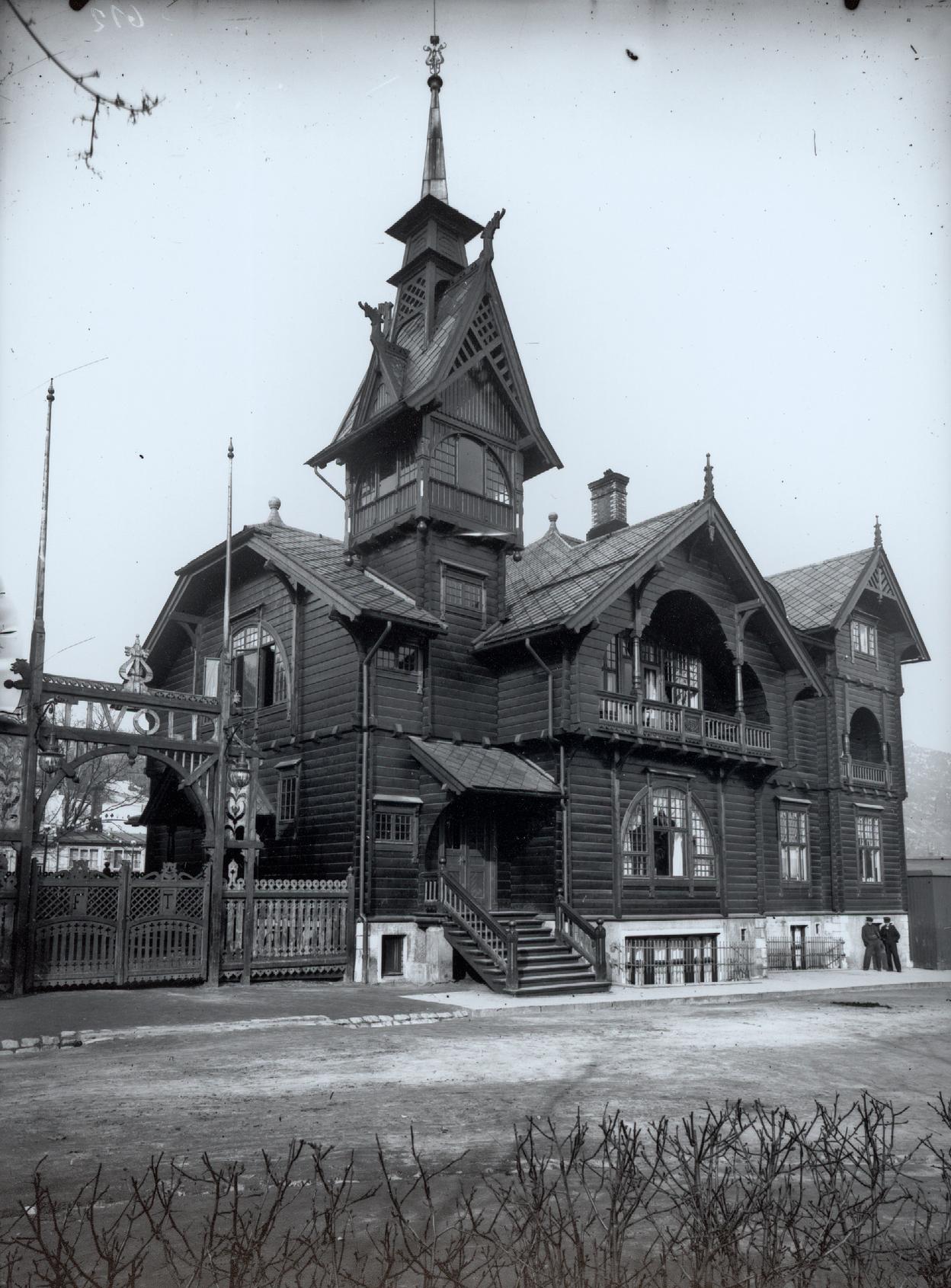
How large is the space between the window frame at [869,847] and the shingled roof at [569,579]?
13.1m

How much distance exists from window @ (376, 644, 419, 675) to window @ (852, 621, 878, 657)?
675 inches

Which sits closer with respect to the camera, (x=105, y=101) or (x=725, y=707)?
(x=105, y=101)

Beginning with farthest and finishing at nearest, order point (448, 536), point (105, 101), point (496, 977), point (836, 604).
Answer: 1. point (836, 604)
2. point (448, 536)
3. point (496, 977)
4. point (105, 101)

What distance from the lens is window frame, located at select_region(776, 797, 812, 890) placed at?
3384 cm

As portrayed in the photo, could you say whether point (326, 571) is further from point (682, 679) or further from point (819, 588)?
point (819, 588)

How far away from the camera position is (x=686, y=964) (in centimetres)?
2745

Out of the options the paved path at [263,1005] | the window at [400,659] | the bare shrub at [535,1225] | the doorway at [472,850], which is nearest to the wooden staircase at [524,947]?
the paved path at [263,1005]

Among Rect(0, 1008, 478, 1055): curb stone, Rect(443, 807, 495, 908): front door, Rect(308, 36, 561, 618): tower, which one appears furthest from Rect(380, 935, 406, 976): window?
Rect(308, 36, 561, 618): tower

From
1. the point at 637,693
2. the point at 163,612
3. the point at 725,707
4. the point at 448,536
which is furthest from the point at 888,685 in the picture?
the point at 163,612

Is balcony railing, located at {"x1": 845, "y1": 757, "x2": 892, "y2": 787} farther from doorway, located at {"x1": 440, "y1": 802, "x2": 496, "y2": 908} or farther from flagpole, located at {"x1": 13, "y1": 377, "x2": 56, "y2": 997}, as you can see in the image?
flagpole, located at {"x1": 13, "y1": 377, "x2": 56, "y2": 997}

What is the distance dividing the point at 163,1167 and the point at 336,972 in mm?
16671

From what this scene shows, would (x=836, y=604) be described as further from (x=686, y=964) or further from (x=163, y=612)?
(x=163, y=612)

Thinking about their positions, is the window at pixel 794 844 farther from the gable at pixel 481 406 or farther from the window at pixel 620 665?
the gable at pixel 481 406

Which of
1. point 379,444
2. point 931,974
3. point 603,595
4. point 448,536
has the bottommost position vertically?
point 931,974
